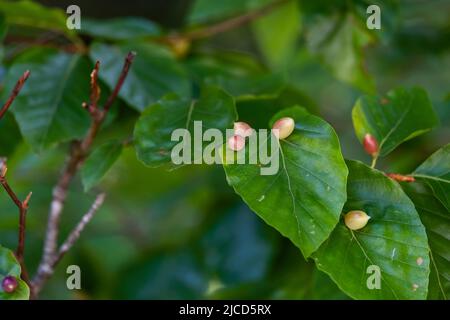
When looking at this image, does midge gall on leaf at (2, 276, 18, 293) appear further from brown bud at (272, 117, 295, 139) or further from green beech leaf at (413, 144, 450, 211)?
green beech leaf at (413, 144, 450, 211)

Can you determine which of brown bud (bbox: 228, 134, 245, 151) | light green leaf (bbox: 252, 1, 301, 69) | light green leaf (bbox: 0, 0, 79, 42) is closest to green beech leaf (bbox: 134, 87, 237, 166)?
brown bud (bbox: 228, 134, 245, 151)

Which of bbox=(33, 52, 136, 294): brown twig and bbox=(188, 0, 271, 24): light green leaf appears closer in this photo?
bbox=(33, 52, 136, 294): brown twig

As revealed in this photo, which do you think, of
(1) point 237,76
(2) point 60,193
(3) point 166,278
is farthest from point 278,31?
(2) point 60,193

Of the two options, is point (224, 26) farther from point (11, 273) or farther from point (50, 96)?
point (11, 273)

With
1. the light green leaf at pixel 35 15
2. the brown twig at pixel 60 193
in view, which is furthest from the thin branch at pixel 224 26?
the brown twig at pixel 60 193

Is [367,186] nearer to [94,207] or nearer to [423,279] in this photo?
[423,279]
